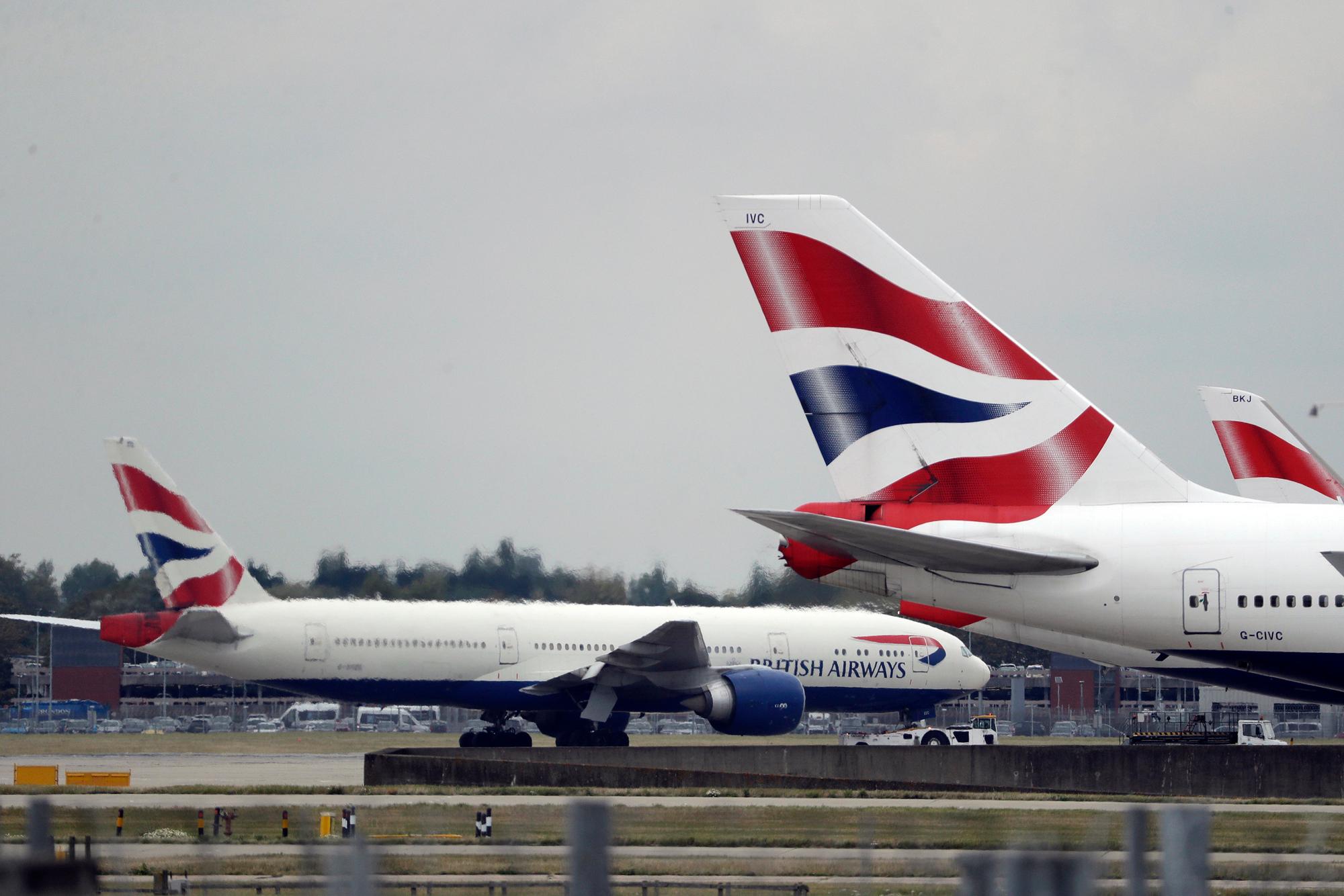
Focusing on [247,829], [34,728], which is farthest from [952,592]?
[34,728]

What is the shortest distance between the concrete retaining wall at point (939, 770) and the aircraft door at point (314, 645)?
1013cm

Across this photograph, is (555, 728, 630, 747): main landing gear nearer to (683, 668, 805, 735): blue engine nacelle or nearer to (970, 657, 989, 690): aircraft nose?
(683, 668, 805, 735): blue engine nacelle

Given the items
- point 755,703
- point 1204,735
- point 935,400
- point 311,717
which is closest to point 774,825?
point 935,400

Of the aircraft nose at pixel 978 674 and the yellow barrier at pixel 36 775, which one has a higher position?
the aircraft nose at pixel 978 674

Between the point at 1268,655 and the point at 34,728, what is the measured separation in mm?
67374

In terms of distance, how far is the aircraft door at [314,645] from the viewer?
39875mm

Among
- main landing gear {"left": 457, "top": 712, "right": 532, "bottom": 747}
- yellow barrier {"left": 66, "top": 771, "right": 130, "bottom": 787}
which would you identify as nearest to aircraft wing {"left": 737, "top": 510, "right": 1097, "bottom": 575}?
yellow barrier {"left": 66, "top": 771, "right": 130, "bottom": 787}

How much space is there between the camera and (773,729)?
38594 millimetres

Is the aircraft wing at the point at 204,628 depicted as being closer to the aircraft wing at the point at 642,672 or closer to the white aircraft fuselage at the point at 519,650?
the white aircraft fuselage at the point at 519,650

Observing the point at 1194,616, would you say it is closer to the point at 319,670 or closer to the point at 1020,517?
the point at 1020,517

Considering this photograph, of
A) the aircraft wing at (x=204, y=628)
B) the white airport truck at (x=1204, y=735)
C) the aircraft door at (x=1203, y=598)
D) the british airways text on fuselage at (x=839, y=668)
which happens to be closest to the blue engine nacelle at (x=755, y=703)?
the british airways text on fuselage at (x=839, y=668)

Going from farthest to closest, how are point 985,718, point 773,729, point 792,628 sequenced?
point 985,718 → point 792,628 → point 773,729

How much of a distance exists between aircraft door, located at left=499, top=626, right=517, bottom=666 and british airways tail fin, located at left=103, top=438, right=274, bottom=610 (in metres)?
6.31

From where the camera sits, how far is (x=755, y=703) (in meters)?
38.2
